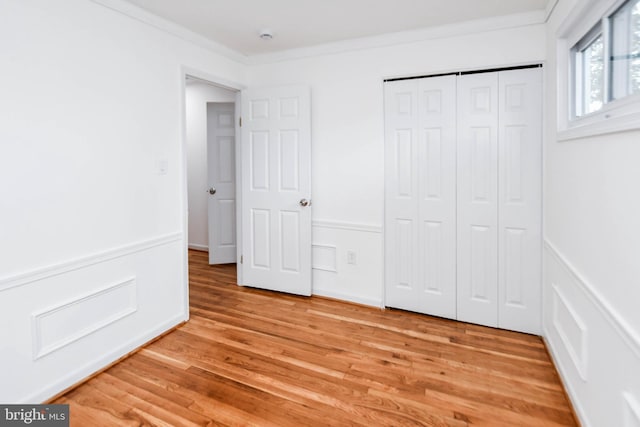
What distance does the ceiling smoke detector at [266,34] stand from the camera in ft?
10.0

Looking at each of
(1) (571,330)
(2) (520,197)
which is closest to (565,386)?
(1) (571,330)

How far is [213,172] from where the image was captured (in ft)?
16.3

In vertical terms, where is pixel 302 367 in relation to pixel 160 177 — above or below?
below

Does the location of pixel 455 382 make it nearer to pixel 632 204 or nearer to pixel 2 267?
pixel 632 204

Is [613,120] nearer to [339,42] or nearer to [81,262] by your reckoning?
[339,42]

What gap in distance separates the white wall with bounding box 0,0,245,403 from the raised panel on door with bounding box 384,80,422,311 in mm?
1771

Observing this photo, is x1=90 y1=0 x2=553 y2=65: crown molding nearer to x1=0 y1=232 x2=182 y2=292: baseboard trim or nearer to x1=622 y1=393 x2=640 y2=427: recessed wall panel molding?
x1=0 y1=232 x2=182 y2=292: baseboard trim

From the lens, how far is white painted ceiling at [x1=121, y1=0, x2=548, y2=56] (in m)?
2.55

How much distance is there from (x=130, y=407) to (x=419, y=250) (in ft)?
7.77

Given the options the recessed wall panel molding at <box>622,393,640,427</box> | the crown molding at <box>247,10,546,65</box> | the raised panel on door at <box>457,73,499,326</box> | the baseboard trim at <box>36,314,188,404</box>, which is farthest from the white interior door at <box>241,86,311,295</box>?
the recessed wall panel molding at <box>622,393,640,427</box>

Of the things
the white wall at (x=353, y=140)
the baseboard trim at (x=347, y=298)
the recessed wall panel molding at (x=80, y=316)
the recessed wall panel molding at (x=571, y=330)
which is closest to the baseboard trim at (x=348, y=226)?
the white wall at (x=353, y=140)

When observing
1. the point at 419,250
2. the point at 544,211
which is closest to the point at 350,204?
the point at 419,250

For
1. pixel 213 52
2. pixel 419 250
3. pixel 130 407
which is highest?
pixel 213 52

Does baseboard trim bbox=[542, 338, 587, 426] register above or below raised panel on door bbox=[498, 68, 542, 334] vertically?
below
